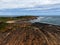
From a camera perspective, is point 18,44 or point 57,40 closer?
point 18,44

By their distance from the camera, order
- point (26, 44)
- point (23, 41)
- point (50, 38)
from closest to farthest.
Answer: point (26, 44), point (23, 41), point (50, 38)

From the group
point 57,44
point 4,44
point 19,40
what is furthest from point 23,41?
point 57,44

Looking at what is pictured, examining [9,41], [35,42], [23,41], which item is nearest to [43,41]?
[35,42]

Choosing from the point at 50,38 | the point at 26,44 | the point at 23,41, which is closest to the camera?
the point at 26,44

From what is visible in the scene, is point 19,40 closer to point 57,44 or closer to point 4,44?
point 4,44

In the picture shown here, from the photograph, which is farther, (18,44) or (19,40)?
(19,40)

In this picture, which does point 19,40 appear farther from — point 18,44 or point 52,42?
point 52,42

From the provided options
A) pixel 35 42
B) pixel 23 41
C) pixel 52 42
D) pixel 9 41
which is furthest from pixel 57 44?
pixel 9 41

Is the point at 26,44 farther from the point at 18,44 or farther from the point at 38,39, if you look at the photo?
the point at 38,39
